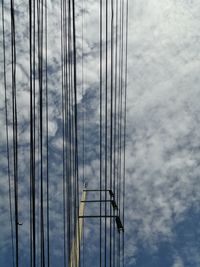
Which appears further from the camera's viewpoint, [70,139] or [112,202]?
[112,202]

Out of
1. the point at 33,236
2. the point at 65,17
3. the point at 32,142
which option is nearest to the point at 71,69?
the point at 65,17

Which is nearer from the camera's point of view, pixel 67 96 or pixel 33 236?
pixel 33 236

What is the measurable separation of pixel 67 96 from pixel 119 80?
12.8ft

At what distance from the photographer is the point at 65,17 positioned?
799cm

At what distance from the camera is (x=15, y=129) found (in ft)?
17.8

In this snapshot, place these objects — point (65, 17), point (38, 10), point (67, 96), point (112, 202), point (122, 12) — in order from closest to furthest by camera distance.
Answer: point (38, 10)
point (67, 96)
point (65, 17)
point (112, 202)
point (122, 12)

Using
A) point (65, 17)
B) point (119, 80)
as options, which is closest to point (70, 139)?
point (65, 17)

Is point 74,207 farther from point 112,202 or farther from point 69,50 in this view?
point 69,50

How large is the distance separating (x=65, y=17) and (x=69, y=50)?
679mm

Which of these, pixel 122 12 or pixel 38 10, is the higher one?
pixel 122 12

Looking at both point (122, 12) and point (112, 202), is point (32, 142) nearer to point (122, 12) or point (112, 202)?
point (112, 202)

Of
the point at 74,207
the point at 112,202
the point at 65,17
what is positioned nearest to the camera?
the point at 65,17

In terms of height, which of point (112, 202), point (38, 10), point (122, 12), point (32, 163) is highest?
point (122, 12)

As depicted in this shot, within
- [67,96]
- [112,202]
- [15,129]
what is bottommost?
[112,202]
